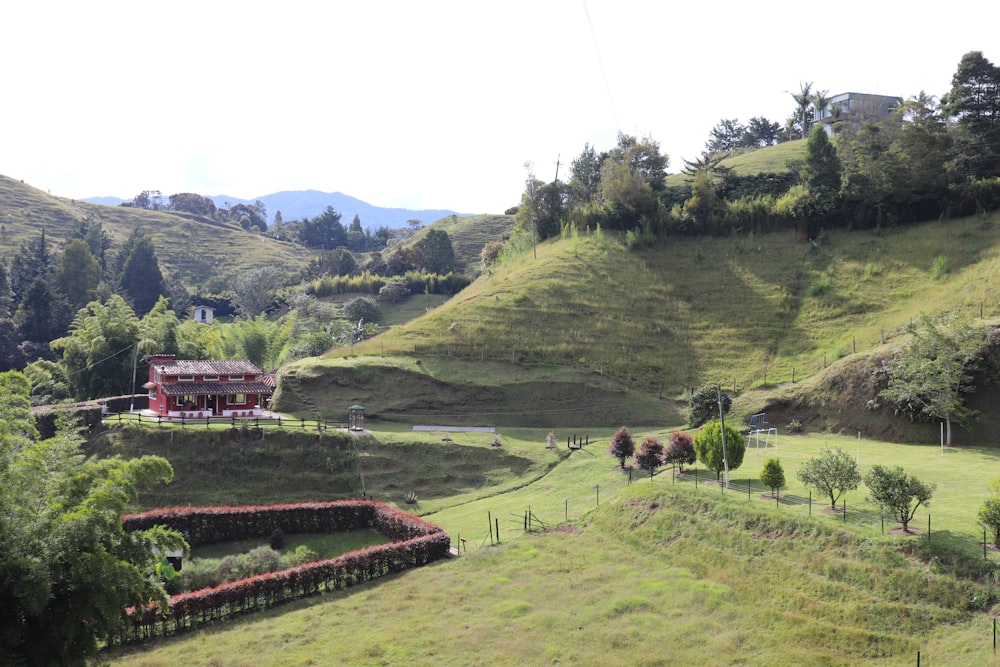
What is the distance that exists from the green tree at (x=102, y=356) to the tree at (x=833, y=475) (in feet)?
146

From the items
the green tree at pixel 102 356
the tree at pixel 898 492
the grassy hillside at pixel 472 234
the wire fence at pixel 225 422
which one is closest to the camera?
the tree at pixel 898 492

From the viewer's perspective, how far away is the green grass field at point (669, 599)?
54.7ft

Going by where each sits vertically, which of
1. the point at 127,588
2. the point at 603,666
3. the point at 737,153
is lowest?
the point at 603,666

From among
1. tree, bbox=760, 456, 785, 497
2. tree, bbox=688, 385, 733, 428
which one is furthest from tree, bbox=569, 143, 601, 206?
tree, bbox=760, 456, 785, 497

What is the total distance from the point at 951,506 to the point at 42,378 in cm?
5477

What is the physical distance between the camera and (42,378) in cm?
5072

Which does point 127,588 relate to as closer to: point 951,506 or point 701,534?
point 701,534

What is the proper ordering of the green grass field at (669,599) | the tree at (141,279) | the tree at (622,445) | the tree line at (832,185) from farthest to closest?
1. the tree at (141,279)
2. the tree line at (832,185)
3. the tree at (622,445)
4. the green grass field at (669,599)

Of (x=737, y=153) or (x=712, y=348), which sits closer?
(x=712, y=348)

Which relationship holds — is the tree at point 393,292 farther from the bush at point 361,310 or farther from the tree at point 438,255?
the tree at point 438,255

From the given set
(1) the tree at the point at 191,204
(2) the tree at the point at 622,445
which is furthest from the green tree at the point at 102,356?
(1) the tree at the point at 191,204

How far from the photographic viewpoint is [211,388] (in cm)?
4278

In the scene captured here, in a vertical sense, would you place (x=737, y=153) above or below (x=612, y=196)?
above

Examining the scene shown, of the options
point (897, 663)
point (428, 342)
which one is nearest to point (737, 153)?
point (428, 342)
